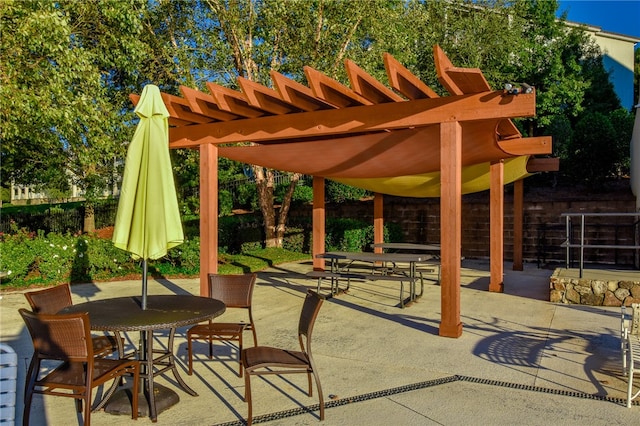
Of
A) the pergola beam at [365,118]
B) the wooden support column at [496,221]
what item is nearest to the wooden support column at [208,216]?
the pergola beam at [365,118]

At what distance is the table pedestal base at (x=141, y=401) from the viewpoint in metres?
3.51

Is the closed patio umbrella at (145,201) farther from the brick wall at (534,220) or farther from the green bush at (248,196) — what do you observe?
the green bush at (248,196)

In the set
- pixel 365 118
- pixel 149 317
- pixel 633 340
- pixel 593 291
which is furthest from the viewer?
pixel 593 291

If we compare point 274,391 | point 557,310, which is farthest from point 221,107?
point 557,310

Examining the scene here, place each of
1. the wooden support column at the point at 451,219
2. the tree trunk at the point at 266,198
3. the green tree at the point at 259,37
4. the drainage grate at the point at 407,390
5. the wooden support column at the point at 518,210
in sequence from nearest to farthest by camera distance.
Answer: the drainage grate at the point at 407,390 → the wooden support column at the point at 451,219 → the wooden support column at the point at 518,210 → the green tree at the point at 259,37 → the tree trunk at the point at 266,198

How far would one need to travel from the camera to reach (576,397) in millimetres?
3809

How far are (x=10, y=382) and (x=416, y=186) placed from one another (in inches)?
342

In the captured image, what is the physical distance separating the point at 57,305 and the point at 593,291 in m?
6.93

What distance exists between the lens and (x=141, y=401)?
3.57m

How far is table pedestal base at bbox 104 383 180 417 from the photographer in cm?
351

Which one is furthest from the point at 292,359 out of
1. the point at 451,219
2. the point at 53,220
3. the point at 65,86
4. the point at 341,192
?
the point at 53,220

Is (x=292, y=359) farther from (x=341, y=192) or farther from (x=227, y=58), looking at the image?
(x=341, y=192)

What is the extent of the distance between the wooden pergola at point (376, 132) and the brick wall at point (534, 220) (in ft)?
15.8

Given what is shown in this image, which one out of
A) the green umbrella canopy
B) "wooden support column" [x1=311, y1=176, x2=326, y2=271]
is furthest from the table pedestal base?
"wooden support column" [x1=311, y1=176, x2=326, y2=271]
